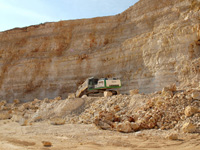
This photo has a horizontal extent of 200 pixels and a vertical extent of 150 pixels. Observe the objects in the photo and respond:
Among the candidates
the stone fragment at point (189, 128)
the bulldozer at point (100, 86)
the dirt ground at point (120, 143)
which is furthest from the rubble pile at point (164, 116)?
the bulldozer at point (100, 86)

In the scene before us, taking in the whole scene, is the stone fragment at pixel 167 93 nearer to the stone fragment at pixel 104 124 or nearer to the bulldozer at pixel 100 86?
the stone fragment at pixel 104 124

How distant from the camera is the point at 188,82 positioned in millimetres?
12586

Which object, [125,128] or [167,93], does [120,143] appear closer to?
[125,128]

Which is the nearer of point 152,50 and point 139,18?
point 152,50

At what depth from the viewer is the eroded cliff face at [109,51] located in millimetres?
14055

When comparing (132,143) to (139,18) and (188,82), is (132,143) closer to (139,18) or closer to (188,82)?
(188,82)

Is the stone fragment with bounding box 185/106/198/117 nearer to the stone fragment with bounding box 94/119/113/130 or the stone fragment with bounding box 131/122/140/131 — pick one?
the stone fragment with bounding box 131/122/140/131

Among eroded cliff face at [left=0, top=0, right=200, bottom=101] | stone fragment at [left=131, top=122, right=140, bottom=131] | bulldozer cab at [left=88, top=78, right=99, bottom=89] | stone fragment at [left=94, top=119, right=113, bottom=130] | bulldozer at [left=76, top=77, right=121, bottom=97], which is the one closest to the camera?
stone fragment at [left=131, top=122, right=140, bottom=131]

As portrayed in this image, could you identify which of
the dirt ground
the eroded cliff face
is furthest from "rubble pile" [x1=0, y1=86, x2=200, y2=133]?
the eroded cliff face

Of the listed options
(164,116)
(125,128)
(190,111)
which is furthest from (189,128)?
(125,128)

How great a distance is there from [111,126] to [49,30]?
20294mm

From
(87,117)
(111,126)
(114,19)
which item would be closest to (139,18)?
(114,19)

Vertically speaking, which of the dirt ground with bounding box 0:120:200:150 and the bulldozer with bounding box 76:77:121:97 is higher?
the bulldozer with bounding box 76:77:121:97

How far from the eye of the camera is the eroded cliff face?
14.1m
